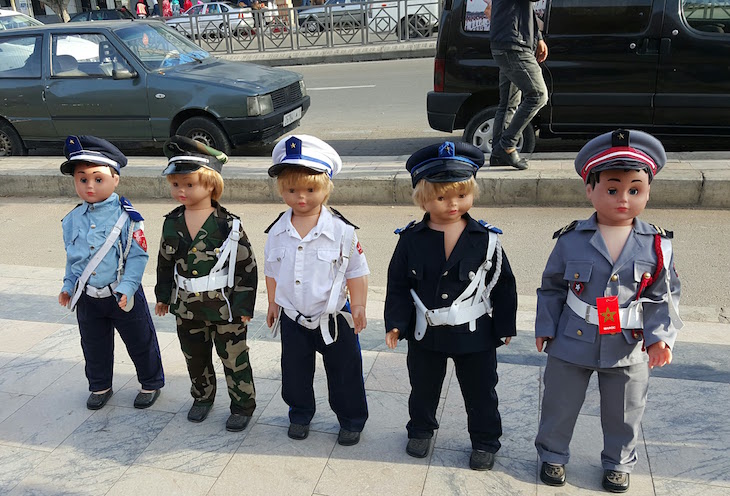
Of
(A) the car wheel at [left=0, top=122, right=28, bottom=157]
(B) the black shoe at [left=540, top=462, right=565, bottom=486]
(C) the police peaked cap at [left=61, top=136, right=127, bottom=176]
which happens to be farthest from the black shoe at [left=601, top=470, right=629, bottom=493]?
(A) the car wheel at [left=0, top=122, right=28, bottom=157]

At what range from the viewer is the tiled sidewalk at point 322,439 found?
113 inches

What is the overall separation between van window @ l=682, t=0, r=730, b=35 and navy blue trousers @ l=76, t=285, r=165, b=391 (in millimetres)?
5770

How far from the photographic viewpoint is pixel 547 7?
263 inches

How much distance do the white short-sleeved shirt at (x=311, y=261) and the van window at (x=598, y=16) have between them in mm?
4796

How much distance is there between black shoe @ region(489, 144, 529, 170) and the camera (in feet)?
21.0

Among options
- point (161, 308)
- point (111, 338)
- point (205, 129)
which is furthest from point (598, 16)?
point (111, 338)

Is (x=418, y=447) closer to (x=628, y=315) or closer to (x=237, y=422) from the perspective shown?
(x=237, y=422)

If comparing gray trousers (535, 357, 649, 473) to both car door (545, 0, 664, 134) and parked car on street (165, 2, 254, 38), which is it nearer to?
car door (545, 0, 664, 134)

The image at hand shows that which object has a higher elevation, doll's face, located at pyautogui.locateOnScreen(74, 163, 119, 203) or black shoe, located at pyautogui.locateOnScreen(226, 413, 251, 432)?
doll's face, located at pyautogui.locateOnScreen(74, 163, 119, 203)

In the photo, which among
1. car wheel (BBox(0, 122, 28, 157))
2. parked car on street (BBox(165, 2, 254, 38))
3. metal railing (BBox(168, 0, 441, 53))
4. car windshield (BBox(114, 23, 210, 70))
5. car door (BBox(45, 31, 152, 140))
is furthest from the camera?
parked car on street (BBox(165, 2, 254, 38))

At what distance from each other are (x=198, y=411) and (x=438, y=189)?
1.76 m

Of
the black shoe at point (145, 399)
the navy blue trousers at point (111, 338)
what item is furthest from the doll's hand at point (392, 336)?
the black shoe at point (145, 399)

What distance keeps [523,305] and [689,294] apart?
114 cm

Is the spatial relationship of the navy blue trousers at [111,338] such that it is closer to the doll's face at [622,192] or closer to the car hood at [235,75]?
the doll's face at [622,192]
